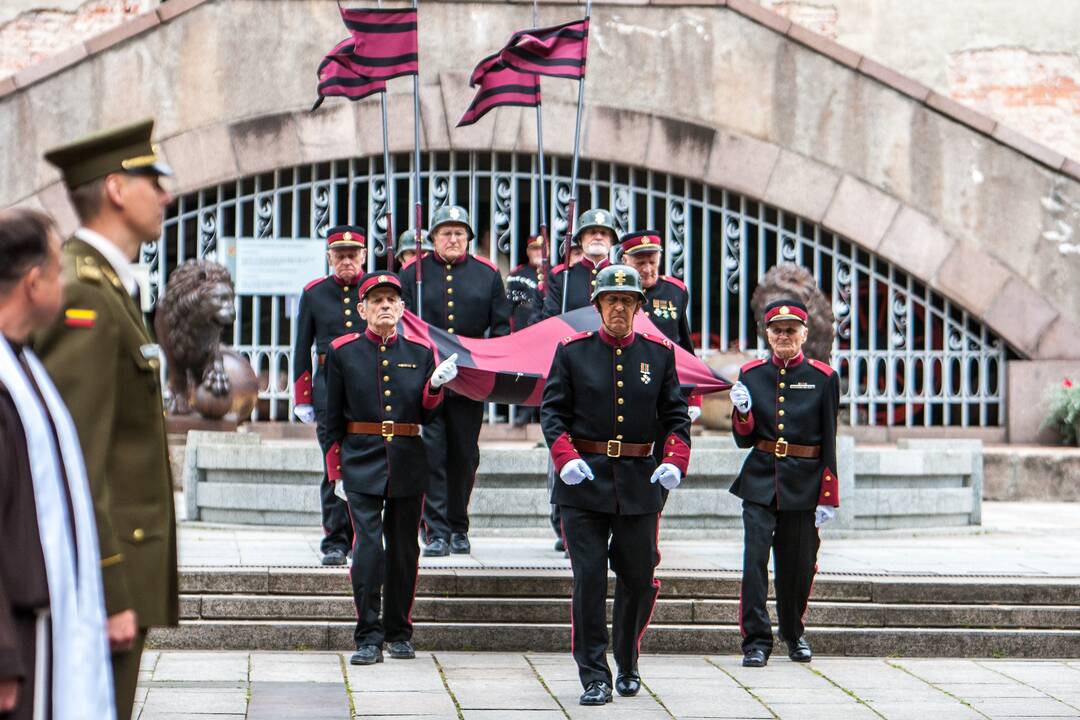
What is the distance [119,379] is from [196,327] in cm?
1021

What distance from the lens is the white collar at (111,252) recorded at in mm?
3957

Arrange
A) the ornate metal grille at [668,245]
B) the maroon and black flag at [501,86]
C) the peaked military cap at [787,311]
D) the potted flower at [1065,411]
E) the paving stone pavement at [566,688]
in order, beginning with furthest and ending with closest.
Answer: the ornate metal grille at [668,245]
the potted flower at [1065,411]
the maroon and black flag at [501,86]
the peaked military cap at [787,311]
the paving stone pavement at [566,688]

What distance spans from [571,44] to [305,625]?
4.25 metres

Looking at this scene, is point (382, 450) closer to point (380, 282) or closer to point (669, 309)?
point (380, 282)

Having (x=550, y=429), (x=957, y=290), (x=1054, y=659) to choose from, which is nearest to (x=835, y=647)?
(x=1054, y=659)

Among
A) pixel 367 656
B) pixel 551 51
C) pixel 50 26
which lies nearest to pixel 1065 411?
pixel 551 51

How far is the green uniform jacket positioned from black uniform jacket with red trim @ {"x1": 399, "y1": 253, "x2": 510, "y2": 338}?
19.7 feet

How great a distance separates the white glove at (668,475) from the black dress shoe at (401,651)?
159cm

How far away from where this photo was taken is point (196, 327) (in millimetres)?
13914

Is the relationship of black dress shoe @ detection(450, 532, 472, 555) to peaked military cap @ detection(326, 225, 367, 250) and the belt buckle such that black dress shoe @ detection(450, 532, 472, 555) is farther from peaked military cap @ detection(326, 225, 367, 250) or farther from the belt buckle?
the belt buckle

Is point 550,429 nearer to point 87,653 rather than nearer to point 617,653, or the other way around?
point 617,653

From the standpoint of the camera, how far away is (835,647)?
8.52m

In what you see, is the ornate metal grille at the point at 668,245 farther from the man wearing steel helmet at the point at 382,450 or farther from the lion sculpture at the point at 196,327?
the man wearing steel helmet at the point at 382,450

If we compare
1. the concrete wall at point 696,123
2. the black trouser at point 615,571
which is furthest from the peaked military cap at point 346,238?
the concrete wall at point 696,123
